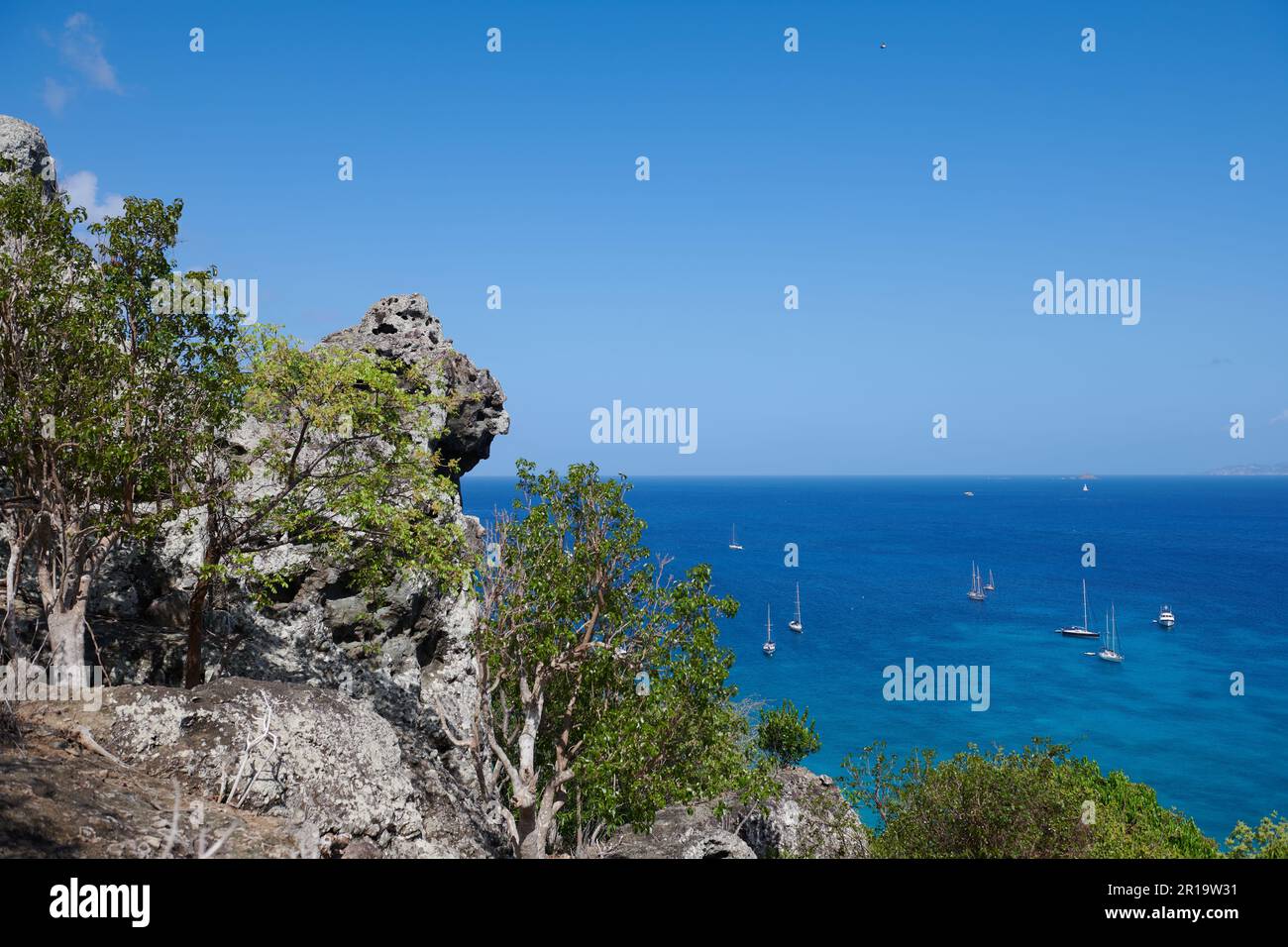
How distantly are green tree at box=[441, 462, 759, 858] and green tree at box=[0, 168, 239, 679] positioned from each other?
7.62 meters

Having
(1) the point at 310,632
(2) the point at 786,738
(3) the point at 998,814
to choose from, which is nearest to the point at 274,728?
(1) the point at 310,632

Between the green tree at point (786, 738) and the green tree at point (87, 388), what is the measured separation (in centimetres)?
4072

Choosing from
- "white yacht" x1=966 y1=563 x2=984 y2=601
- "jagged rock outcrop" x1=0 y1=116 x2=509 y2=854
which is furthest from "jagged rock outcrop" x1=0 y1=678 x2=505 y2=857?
"white yacht" x1=966 y1=563 x2=984 y2=601

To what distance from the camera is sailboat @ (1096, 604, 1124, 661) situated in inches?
4064

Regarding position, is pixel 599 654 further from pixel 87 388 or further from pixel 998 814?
pixel 998 814

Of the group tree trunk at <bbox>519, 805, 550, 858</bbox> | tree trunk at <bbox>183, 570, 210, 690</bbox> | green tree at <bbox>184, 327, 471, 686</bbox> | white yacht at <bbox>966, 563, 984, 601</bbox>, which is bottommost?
white yacht at <bbox>966, 563, 984, 601</bbox>

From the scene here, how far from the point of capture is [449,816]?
1664 centimetres

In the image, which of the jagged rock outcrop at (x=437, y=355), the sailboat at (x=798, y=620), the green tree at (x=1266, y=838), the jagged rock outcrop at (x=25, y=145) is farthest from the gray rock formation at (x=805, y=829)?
the sailboat at (x=798, y=620)

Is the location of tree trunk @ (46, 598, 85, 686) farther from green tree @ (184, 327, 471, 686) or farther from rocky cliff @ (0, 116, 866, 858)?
green tree @ (184, 327, 471, 686)

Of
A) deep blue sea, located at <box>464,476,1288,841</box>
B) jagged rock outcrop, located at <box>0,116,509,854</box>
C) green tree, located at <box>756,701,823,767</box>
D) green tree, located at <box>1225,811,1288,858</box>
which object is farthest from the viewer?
deep blue sea, located at <box>464,476,1288,841</box>

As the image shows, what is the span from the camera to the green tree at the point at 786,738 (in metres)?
48.5

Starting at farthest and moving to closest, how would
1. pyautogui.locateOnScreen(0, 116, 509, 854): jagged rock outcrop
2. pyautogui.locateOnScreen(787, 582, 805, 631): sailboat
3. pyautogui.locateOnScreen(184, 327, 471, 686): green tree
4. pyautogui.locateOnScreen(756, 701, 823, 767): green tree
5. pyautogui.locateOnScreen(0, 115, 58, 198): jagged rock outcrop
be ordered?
pyautogui.locateOnScreen(787, 582, 805, 631): sailboat
pyautogui.locateOnScreen(756, 701, 823, 767): green tree
pyautogui.locateOnScreen(0, 115, 58, 198): jagged rock outcrop
pyautogui.locateOnScreen(0, 116, 509, 854): jagged rock outcrop
pyautogui.locateOnScreen(184, 327, 471, 686): green tree
